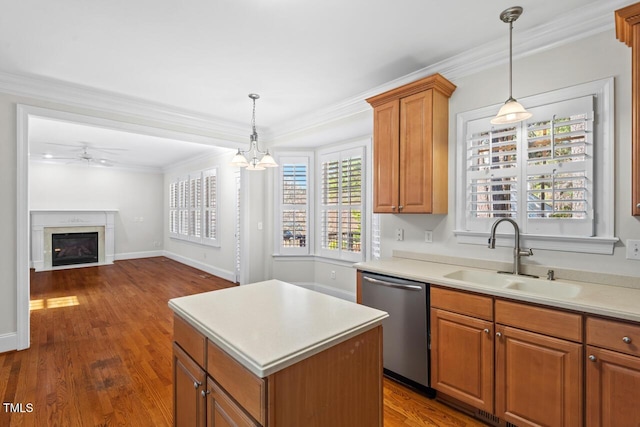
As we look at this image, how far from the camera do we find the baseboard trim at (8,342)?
2949 millimetres

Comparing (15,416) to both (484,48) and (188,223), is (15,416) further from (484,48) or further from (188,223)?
(188,223)

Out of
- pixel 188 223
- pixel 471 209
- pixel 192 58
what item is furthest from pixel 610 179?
pixel 188 223

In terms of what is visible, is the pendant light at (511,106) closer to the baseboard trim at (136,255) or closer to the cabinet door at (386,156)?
the cabinet door at (386,156)

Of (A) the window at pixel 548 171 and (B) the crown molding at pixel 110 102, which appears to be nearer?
(A) the window at pixel 548 171

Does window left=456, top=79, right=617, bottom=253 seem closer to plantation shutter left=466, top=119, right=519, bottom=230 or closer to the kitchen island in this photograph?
plantation shutter left=466, top=119, right=519, bottom=230

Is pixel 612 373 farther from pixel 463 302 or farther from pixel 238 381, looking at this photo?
pixel 238 381

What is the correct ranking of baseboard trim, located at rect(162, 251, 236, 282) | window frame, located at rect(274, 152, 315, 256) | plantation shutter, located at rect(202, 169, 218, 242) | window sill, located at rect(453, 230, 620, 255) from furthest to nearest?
plantation shutter, located at rect(202, 169, 218, 242)
baseboard trim, located at rect(162, 251, 236, 282)
window frame, located at rect(274, 152, 315, 256)
window sill, located at rect(453, 230, 620, 255)

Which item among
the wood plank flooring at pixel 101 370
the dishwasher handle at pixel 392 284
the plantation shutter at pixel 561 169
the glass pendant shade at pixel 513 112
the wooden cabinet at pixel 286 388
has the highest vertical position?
the glass pendant shade at pixel 513 112

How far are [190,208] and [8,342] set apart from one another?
4.51 meters

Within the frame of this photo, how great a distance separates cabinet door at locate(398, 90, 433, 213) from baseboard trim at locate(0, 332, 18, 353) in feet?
13.0

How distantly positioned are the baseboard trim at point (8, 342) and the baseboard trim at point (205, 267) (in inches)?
120

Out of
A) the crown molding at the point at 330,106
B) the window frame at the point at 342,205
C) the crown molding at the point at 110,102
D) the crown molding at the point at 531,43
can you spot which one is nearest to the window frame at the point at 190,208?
the crown molding at the point at 110,102

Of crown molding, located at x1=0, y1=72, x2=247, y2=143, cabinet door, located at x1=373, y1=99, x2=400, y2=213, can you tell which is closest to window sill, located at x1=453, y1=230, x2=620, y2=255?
cabinet door, located at x1=373, y1=99, x2=400, y2=213

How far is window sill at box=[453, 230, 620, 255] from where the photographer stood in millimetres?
1964
